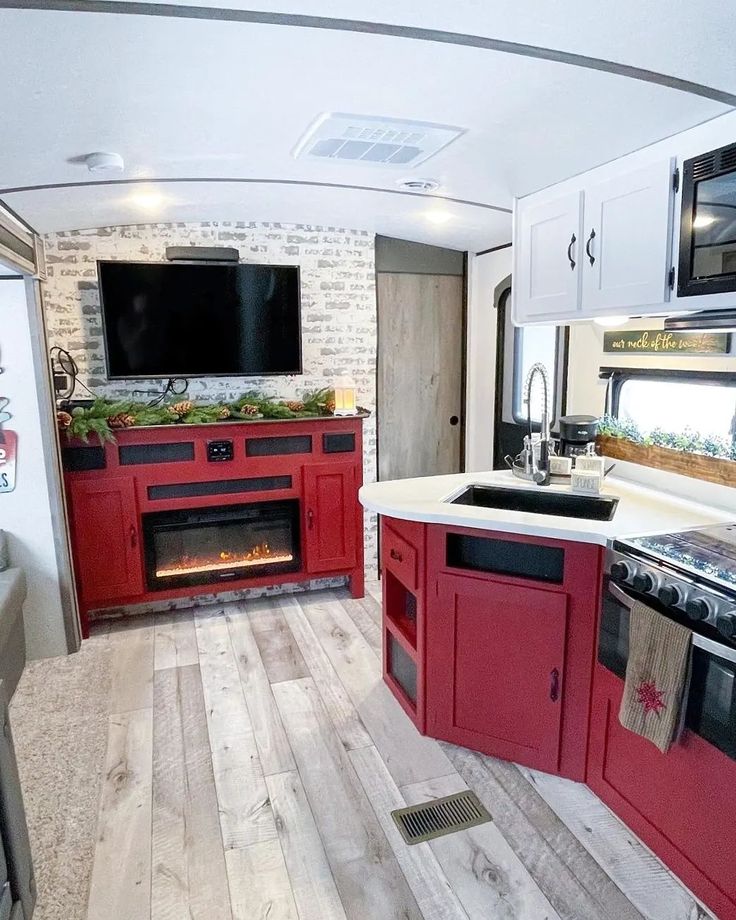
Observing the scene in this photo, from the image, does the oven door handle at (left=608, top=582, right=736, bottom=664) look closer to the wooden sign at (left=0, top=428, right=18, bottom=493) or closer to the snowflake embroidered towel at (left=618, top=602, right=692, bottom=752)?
the snowflake embroidered towel at (left=618, top=602, right=692, bottom=752)

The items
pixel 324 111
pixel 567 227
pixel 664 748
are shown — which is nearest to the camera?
pixel 664 748

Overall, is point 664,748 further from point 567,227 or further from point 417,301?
point 417,301

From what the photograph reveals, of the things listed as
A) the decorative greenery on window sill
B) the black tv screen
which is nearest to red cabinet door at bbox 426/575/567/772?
the decorative greenery on window sill

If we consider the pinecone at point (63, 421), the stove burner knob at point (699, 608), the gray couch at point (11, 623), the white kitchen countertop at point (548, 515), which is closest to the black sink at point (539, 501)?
the white kitchen countertop at point (548, 515)

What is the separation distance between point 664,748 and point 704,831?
282 millimetres

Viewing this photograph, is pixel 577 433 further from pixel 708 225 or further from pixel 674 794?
pixel 674 794

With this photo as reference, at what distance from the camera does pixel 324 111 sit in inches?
81.0

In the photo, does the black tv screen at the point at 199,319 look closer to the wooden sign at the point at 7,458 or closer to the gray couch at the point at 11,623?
the wooden sign at the point at 7,458

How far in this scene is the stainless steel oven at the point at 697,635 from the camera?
1.74 m

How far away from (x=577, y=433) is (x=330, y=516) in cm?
180

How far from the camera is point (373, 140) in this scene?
234 centimetres

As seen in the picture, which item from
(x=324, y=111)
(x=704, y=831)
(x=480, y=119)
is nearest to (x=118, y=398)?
(x=324, y=111)

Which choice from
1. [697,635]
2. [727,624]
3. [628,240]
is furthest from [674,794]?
[628,240]

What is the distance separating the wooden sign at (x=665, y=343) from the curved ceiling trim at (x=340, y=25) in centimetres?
107
